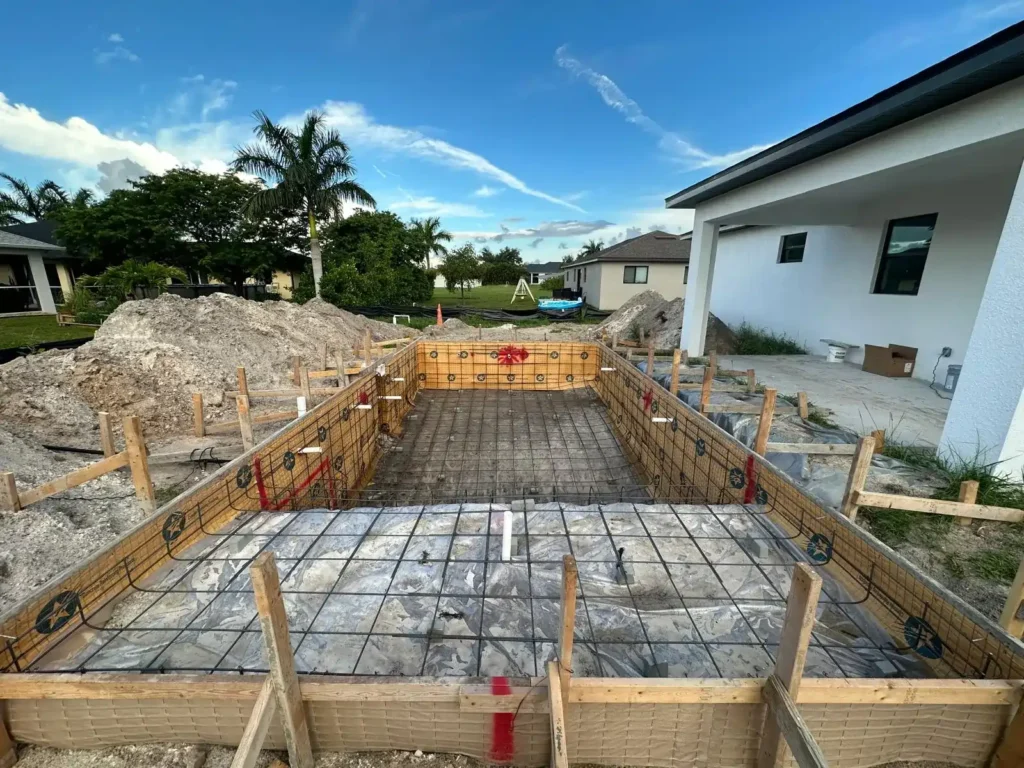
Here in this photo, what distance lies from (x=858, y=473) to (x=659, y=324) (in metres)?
11.1

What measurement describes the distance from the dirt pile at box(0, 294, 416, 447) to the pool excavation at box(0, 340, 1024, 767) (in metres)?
3.74

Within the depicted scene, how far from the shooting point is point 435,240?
1342 inches

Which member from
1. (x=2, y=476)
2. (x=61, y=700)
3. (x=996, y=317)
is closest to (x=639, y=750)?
(x=61, y=700)

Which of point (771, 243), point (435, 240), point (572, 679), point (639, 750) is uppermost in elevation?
point (435, 240)

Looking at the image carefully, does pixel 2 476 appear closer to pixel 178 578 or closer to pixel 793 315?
pixel 178 578

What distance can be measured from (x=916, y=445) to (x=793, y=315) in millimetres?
6885

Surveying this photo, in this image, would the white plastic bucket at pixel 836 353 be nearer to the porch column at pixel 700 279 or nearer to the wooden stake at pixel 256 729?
the porch column at pixel 700 279

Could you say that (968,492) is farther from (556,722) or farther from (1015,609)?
(556,722)

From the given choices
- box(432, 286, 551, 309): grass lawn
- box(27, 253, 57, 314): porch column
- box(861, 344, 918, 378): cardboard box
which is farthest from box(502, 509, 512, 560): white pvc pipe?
box(27, 253, 57, 314): porch column

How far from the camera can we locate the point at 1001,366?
3.11 meters

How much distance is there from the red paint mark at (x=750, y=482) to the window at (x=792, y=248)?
8.54 m

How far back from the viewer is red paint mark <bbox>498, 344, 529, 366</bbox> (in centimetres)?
939

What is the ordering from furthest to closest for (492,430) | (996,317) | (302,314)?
1. (302,314)
2. (492,430)
3. (996,317)

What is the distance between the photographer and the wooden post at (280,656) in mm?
1248
